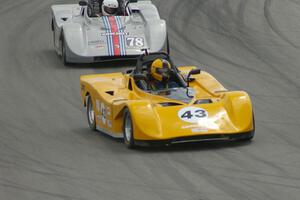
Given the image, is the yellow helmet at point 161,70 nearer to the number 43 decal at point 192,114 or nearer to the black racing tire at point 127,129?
the black racing tire at point 127,129

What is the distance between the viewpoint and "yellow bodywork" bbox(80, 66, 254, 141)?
15.1 m

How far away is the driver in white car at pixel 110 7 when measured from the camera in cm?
2517

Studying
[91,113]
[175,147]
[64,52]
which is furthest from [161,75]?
[64,52]

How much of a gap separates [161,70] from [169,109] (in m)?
1.30

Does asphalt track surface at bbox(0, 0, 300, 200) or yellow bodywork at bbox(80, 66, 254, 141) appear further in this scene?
yellow bodywork at bbox(80, 66, 254, 141)

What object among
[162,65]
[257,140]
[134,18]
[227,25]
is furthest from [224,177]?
[227,25]

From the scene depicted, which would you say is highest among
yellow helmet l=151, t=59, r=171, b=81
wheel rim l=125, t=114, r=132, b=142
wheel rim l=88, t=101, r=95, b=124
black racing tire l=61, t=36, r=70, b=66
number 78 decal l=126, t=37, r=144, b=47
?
yellow helmet l=151, t=59, r=171, b=81

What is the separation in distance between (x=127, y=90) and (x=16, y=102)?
431 centimetres

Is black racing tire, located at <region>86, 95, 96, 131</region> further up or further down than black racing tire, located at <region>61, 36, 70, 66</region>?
further up

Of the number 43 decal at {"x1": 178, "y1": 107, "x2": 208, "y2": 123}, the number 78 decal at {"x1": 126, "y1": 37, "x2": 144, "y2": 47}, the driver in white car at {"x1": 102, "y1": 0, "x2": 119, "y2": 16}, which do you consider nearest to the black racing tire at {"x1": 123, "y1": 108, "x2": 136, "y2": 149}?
the number 43 decal at {"x1": 178, "y1": 107, "x2": 208, "y2": 123}

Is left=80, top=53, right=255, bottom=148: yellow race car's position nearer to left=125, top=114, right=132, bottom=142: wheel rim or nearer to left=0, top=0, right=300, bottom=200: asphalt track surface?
left=125, top=114, right=132, bottom=142: wheel rim

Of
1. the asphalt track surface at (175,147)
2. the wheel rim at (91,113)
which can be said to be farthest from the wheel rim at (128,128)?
the wheel rim at (91,113)

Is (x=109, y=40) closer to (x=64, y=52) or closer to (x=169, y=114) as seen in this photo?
(x=64, y=52)

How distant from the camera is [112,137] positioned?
16.8 m
